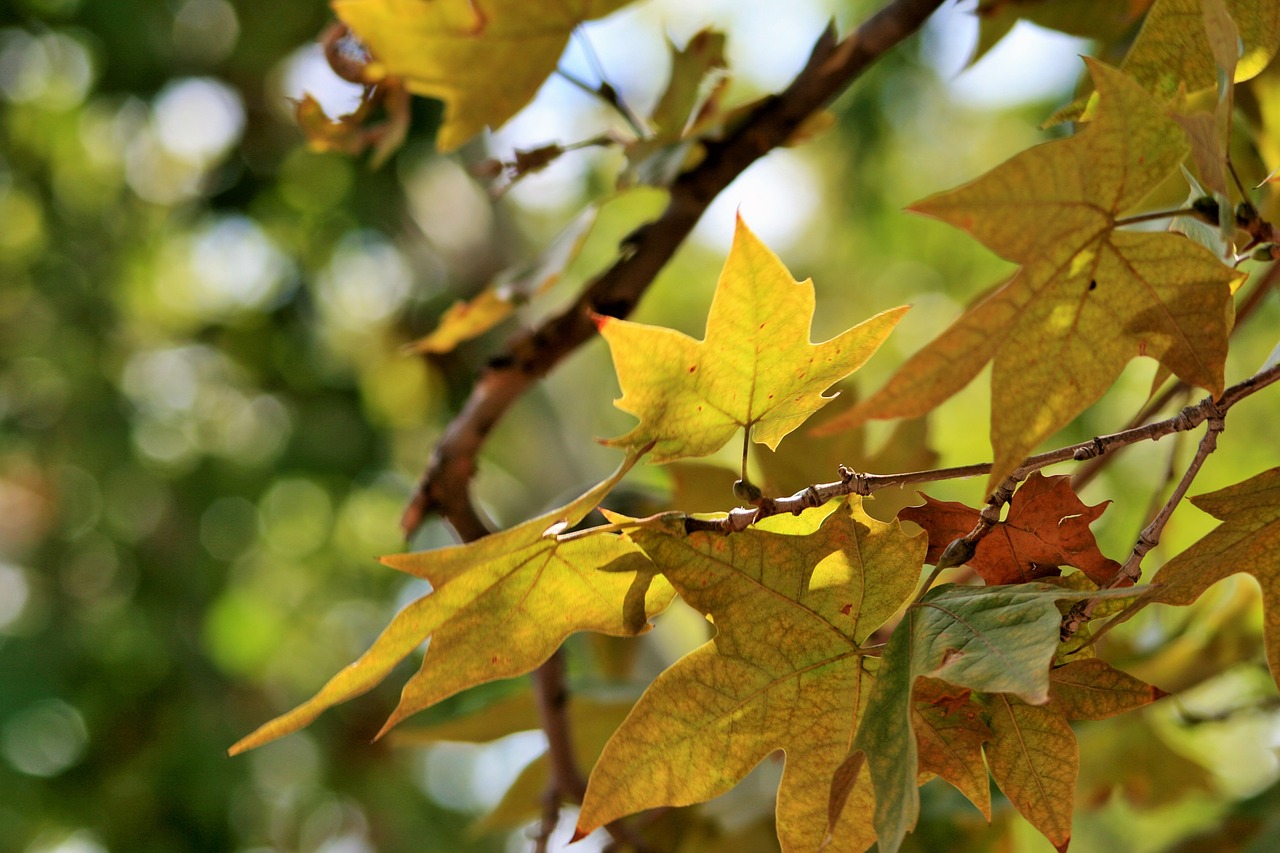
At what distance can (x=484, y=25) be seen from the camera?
46 cm

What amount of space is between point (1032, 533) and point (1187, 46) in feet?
0.50

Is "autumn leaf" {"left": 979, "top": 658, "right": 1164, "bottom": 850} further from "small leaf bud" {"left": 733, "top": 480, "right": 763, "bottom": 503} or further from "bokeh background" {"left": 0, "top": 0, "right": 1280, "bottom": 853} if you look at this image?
"bokeh background" {"left": 0, "top": 0, "right": 1280, "bottom": 853}

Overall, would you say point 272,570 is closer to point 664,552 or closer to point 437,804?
point 437,804

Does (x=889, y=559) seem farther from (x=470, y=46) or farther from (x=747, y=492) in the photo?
(x=470, y=46)

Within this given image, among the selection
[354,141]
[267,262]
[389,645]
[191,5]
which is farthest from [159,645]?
[389,645]

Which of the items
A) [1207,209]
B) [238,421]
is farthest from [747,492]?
[238,421]

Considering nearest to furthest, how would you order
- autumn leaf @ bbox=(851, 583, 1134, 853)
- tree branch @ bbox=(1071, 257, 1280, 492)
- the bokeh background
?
autumn leaf @ bbox=(851, 583, 1134, 853) < tree branch @ bbox=(1071, 257, 1280, 492) < the bokeh background

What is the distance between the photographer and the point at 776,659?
0.98 feet

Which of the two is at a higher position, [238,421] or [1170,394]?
[1170,394]

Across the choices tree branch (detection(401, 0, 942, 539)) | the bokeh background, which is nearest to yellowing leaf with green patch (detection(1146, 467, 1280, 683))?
tree branch (detection(401, 0, 942, 539))

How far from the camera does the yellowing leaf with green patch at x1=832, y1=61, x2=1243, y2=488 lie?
234 mm

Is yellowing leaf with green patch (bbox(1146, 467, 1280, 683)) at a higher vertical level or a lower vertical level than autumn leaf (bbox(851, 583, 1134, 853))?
higher

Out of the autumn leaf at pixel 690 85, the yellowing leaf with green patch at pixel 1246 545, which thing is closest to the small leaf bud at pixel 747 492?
the yellowing leaf with green patch at pixel 1246 545

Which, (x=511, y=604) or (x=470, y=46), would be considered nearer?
(x=511, y=604)
